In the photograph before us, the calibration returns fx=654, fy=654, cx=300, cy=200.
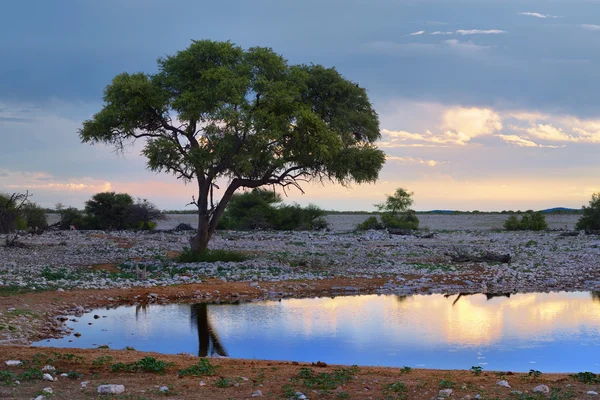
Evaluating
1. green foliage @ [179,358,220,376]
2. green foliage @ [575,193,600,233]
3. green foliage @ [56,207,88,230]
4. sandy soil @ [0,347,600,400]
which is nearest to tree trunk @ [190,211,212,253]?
sandy soil @ [0,347,600,400]

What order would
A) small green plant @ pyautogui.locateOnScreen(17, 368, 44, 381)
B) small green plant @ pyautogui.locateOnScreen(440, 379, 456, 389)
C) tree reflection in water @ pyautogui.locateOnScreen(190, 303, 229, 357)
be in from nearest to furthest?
small green plant @ pyautogui.locateOnScreen(440, 379, 456, 389)
small green plant @ pyautogui.locateOnScreen(17, 368, 44, 381)
tree reflection in water @ pyautogui.locateOnScreen(190, 303, 229, 357)

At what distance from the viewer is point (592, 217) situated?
172 ft

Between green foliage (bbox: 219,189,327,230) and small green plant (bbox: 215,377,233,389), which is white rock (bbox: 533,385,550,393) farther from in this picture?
green foliage (bbox: 219,189,327,230)

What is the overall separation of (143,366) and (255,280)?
12372 mm

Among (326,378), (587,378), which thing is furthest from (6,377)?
(587,378)

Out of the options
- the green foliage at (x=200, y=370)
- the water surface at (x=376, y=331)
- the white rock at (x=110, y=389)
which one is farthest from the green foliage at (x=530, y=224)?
the white rock at (x=110, y=389)

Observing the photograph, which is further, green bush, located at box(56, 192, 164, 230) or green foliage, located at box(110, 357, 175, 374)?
green bush, located at box(56, 192, 164, 230)

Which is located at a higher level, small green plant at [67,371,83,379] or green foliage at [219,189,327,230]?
green foliage at [219,189,327,230]

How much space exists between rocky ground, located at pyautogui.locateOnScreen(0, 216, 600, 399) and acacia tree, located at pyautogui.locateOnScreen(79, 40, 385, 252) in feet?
12.4

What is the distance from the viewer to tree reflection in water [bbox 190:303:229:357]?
507 inches

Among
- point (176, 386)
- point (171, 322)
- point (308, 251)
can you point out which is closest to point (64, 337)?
point (171, 322)

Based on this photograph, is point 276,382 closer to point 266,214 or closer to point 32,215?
point 266,214

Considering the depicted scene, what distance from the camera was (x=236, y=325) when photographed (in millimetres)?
15336

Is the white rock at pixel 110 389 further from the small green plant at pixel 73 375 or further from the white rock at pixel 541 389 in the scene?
the white rock at pixel 541 389
